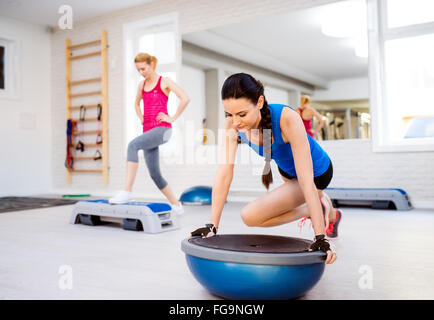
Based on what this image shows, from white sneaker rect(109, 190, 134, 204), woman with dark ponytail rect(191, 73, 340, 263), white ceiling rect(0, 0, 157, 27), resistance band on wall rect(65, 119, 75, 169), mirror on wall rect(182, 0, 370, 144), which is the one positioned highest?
white ceiling rect(0, 0, 157, 27)

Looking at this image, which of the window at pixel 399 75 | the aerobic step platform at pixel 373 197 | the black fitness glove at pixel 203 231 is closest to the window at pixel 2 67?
the aerobic step platform at pixel 373 197

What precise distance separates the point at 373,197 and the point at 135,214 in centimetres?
254

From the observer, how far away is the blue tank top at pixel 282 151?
63.2 inches

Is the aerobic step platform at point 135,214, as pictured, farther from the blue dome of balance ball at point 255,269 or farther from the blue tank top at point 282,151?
the blue dome of balance ball at point 255,269

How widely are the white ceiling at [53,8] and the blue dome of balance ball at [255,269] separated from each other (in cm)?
542

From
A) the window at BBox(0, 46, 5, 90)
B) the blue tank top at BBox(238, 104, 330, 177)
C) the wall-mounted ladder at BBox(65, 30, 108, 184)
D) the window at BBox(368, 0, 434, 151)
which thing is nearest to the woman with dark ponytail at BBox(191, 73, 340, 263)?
the blue tank top at BBox(238, 104, 330, 177)

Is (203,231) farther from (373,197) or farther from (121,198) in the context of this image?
(373,197)

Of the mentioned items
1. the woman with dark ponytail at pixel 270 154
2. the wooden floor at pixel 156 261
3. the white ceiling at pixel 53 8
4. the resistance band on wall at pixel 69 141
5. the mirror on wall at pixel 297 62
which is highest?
the white ceiling at pixel 53 8

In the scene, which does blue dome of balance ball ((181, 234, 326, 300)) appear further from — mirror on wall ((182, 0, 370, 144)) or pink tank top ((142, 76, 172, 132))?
mirror on wall ((182, 0, 370, 144))

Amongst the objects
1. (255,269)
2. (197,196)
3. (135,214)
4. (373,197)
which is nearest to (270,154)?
(255,269)

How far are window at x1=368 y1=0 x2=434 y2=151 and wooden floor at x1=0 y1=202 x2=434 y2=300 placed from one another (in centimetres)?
125

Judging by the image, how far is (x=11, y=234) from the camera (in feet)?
9.47

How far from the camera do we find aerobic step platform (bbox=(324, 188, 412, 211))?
4039mm
